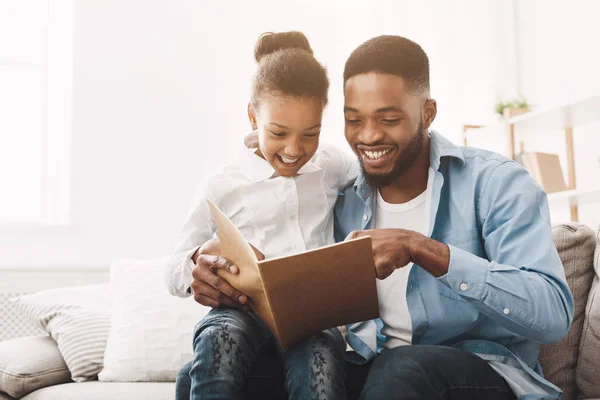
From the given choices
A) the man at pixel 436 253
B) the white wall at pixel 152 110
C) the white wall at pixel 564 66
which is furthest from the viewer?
the white wall at pixel 564 66

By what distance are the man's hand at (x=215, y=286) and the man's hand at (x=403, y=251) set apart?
25 cm

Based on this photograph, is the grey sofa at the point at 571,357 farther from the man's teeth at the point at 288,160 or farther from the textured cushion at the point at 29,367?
the man's teeth at the point at 288,160

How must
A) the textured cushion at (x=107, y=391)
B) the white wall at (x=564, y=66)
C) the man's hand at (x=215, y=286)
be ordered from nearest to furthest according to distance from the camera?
the man's hand at (x=215, y=286) < the textured cushion at (x=107, y=391) < the white wall at (x=564, y=66)

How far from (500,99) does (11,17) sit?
2.77m

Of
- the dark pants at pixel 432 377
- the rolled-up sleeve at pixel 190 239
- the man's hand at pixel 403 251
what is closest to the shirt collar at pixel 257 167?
the rolled-up sleeve at pixel 190 239

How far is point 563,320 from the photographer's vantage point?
1.31 meters

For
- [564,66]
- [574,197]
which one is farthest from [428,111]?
[564,66]

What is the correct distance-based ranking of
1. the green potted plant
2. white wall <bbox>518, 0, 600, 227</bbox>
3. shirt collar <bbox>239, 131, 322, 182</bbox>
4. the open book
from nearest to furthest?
the open book → shirt collar <bbox>239, 131, 322, 182</bbox> → white wall <bbox>518, 0, 600, 227</bbox> → the green potted plant

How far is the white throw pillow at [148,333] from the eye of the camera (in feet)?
7.02

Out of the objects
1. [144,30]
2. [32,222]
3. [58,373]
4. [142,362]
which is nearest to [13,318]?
[32,222]

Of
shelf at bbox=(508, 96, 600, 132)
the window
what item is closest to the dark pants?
shelf at bbox=(508, 96, 600, 132)

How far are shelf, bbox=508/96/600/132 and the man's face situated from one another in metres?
2.11

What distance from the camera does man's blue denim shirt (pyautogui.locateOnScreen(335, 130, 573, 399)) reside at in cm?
127

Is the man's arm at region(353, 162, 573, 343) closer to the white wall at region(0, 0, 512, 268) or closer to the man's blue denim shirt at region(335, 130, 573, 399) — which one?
the man's blue denim shirt at region(335, 130, 573, 399)
